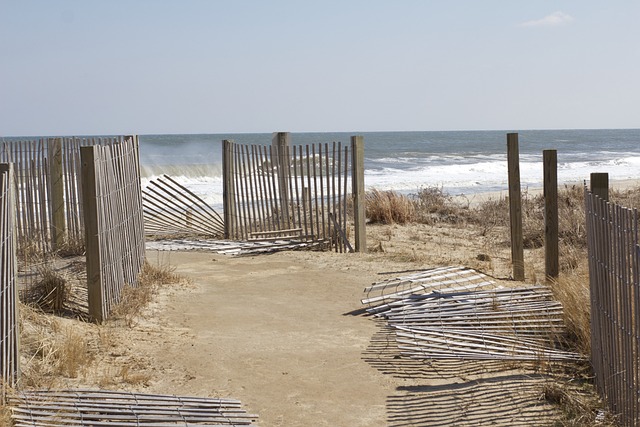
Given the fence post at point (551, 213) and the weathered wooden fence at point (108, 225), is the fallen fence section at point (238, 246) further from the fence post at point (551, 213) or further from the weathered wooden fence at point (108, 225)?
the fence post at point (551, 213)

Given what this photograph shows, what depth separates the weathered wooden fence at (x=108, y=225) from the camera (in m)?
7.39

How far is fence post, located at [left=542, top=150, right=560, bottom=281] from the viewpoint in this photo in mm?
9047

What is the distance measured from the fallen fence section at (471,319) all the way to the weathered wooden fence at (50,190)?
4545mm

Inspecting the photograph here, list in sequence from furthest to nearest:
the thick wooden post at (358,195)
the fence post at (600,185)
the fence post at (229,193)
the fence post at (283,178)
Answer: the fence post at (229,193), the fence post at (283,178), the thick wooden post at (358,195), the fence post at (600,185)

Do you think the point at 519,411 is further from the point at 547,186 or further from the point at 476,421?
the point at 547,186

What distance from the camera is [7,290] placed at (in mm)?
5246

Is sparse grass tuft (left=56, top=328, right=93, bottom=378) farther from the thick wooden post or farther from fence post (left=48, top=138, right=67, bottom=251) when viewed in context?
the thick wooden post

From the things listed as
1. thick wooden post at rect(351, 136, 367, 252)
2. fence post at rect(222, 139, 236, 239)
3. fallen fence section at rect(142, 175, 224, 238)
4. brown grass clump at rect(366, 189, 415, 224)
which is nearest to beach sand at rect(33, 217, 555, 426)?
thick wooden post at rect(351, 136, 367, 252)

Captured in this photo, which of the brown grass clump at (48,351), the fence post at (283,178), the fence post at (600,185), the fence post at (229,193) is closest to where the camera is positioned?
the brown grass clump at (48,351)

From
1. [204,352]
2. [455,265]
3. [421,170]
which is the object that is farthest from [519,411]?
[421,170]

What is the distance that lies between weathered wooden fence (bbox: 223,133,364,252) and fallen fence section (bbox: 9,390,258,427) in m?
7.04

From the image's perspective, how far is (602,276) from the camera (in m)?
5.22

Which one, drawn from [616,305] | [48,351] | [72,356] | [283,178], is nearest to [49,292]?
[48,351]

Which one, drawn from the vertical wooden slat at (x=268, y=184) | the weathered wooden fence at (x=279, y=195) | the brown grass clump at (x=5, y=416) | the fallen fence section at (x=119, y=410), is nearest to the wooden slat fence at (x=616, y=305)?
the fallen fence section at (x=119, y=410)
